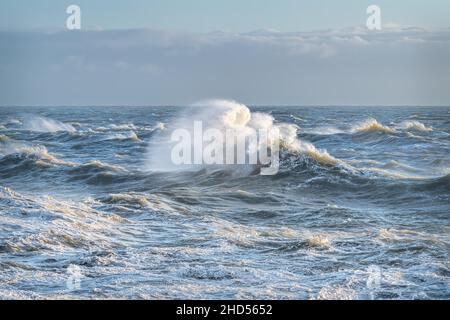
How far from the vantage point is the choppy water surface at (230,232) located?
7473 millimetres

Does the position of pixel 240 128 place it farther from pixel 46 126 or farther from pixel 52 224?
pixel 46 126

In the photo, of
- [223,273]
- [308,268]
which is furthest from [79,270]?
[308,268]

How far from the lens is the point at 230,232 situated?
1066 centimetres

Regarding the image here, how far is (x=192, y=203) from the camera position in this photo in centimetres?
1403

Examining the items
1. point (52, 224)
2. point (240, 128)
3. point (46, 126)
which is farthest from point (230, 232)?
point (46, 126)

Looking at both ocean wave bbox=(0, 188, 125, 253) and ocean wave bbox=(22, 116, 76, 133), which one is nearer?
ocean wave bbox=(0, 188, 125, 253)

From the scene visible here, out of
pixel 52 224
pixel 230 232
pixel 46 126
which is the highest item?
pixel 52 224

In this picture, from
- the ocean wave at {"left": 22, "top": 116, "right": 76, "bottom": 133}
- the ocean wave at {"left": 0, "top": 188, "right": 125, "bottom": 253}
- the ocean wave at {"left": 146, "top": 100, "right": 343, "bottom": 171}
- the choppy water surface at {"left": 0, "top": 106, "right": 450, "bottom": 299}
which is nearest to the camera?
the choppy water surface at {"left": 0, "top": 106, "right": 450, "bottom": 299}

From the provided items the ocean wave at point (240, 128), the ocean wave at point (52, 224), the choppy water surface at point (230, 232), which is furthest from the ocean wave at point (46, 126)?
the ocean wave at point (52, 224)

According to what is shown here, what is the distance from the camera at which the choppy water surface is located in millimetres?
7473

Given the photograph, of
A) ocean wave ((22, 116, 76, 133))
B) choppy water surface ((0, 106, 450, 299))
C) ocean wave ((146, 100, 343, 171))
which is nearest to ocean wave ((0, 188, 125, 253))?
choppy water surface ((0, 106, 450, 299))

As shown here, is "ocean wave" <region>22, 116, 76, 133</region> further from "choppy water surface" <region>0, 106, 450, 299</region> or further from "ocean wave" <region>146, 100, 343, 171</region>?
"choppy water surface" <region>0, 106, 450, 299</region>

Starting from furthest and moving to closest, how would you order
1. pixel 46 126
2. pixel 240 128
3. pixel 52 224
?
pixel 46 126 → pixel 240 128 → pixel 52 224

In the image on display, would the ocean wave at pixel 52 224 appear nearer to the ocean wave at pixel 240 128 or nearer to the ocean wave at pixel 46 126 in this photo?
the ocean wave at pixel 240 128
